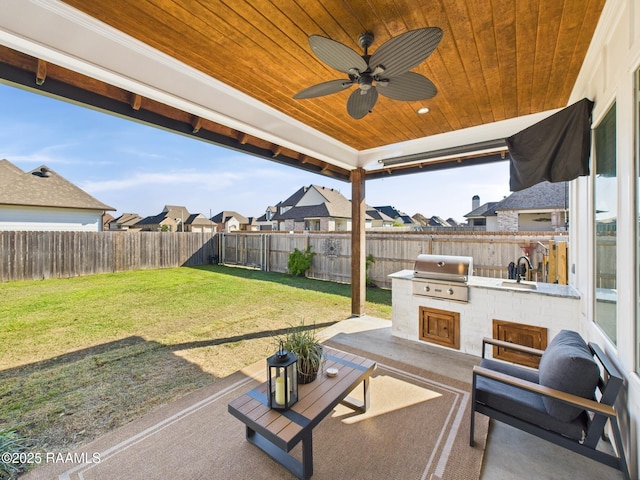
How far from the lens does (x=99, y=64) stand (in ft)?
6.88

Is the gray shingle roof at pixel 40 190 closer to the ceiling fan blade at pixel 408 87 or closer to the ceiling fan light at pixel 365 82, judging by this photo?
the ceiling fan light at pixel 365 82

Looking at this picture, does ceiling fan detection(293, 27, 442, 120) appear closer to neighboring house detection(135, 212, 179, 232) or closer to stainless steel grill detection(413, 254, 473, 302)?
stainless steel grill detection(413, 254, 473, 302)

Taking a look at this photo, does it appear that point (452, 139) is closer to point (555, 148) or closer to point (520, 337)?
point (555, 148)

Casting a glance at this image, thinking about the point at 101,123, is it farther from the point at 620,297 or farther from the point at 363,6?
the point at 620,297

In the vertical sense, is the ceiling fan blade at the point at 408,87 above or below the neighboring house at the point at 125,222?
below

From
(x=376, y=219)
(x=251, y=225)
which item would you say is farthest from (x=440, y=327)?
(x=251, y=225)

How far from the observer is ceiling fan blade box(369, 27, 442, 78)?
1.48 metres

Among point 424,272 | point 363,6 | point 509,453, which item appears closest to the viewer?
point 363,6

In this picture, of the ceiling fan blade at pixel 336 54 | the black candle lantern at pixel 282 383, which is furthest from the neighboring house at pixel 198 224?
the ceiling fan blade at pixel 336 54

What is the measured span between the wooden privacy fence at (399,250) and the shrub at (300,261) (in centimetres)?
20

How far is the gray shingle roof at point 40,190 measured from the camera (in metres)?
10.5

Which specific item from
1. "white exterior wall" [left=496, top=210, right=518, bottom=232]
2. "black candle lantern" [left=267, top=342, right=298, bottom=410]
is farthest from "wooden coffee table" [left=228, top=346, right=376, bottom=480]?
"white exterior wall" [left=496, top=210, right=518, bottom=232]

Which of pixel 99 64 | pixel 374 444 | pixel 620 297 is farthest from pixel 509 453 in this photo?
pixel 99 64

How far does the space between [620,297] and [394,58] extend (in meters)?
2.09
